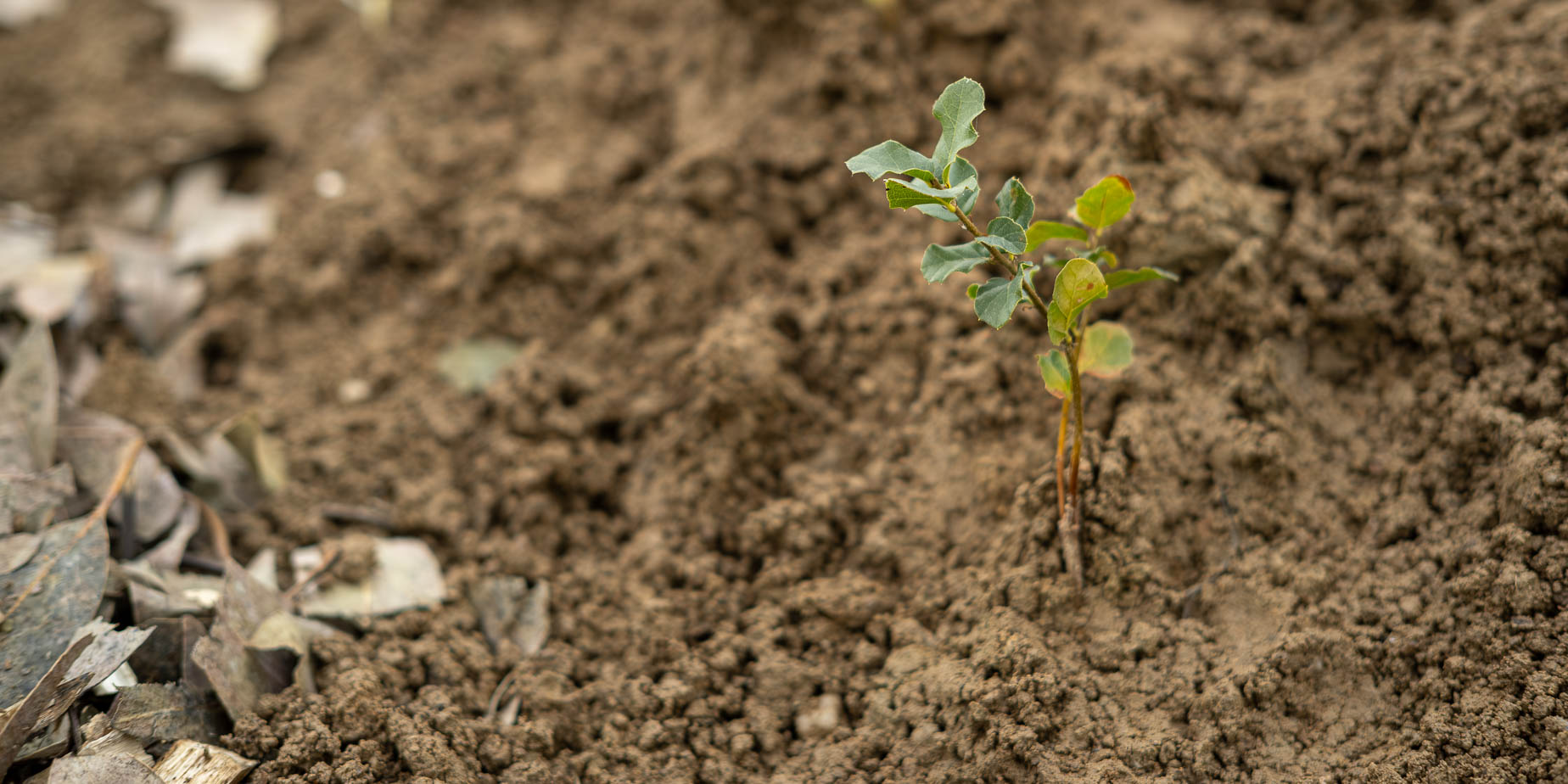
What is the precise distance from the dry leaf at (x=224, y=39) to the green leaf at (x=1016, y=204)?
2436 mm

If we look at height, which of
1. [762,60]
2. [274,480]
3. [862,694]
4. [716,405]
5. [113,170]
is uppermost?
[762,60]

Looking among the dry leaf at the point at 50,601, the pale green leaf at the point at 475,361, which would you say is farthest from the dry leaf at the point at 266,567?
the pale green leaf at the point at 475,361

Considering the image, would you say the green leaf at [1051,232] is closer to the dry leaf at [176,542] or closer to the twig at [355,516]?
the twig at [355,516]

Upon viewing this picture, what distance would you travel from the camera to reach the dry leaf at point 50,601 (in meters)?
1.54

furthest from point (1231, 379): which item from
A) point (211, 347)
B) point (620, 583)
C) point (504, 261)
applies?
point (211, 347)

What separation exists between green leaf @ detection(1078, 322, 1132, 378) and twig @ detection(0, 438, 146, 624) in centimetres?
170

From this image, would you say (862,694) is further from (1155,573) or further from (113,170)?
(113,170)

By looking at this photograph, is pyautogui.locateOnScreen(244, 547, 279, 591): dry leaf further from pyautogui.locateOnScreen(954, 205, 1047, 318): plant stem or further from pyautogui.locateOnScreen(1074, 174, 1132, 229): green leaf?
pyautogui.locateOnScreen(1074, 174, 1132, 229): green leaf

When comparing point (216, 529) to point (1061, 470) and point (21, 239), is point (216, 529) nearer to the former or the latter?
point (21, 239)

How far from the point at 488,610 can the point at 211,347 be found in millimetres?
1104

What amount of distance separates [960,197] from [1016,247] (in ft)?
0.39

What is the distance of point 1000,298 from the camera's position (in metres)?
1.41

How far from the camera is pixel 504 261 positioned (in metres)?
2.32

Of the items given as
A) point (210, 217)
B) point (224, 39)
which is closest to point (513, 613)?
point (210, 217)
